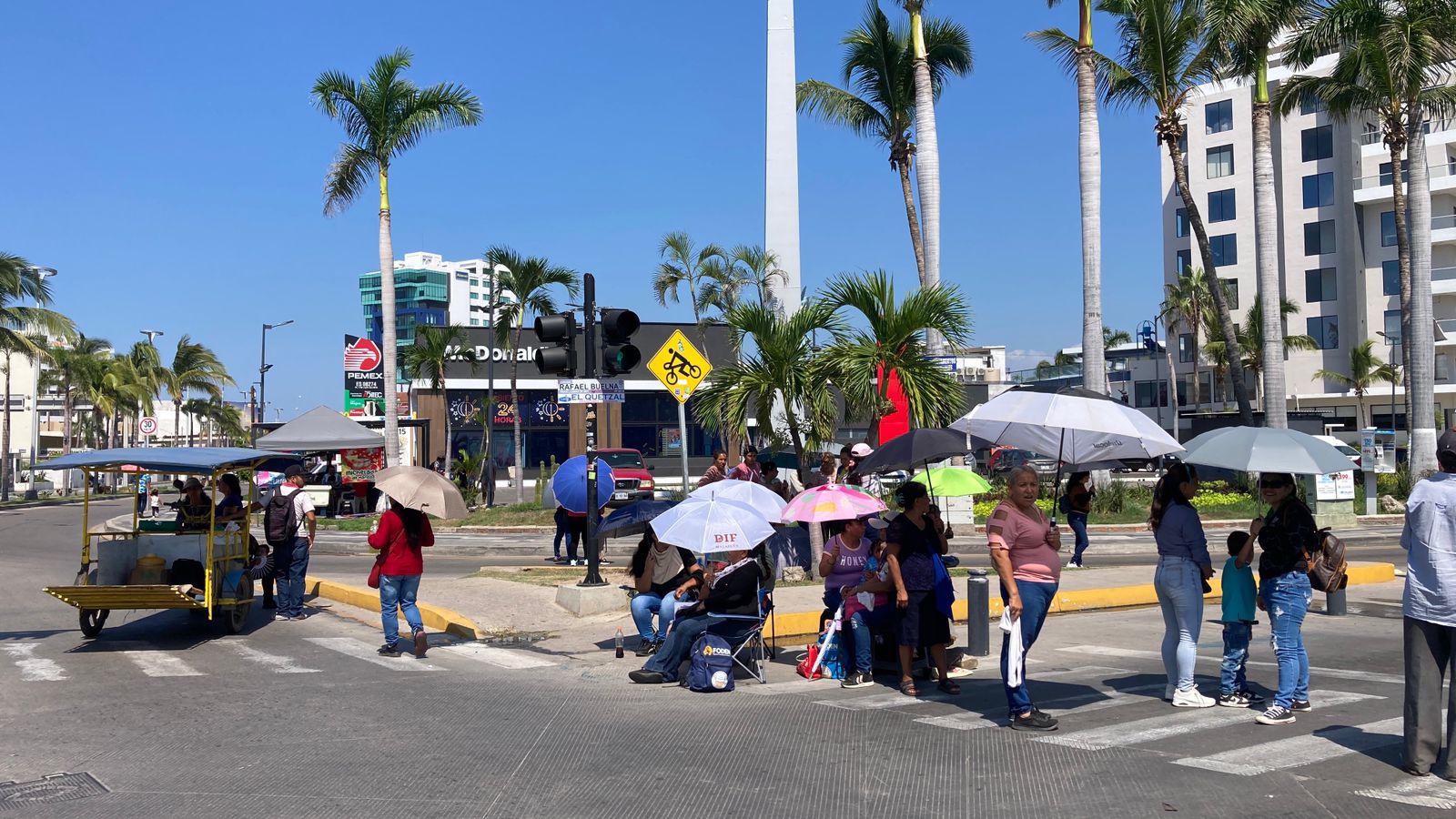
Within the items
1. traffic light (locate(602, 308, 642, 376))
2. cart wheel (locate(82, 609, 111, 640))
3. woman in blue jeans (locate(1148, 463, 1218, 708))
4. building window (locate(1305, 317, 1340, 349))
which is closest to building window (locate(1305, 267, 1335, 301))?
building window (locate(1305, 317, 1340, 349))

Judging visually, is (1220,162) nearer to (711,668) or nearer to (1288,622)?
(1288,622)

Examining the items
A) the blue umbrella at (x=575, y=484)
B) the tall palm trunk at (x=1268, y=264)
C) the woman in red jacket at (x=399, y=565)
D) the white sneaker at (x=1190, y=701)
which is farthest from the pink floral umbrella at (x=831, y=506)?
the tall palm trunk at (x=1268, y=264)

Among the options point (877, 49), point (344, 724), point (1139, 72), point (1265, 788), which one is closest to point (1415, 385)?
point (1139, 72)

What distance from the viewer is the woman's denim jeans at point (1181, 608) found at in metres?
8.15

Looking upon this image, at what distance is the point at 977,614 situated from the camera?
1095cm

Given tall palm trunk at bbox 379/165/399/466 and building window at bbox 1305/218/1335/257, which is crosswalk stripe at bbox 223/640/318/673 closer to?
tall palm trunk at bbox 379/165/399/466

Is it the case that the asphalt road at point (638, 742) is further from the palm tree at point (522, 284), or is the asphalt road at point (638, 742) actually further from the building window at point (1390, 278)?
the building window at point (1390, 278)

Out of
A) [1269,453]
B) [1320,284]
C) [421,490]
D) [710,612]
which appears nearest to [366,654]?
[421,490]

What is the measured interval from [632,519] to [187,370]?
68972 millimetres

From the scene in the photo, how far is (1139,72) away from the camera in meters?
30.7

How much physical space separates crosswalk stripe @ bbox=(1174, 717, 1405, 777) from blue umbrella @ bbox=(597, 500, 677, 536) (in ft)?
19.4

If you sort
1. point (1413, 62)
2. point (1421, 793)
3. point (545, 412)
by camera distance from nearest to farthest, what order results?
point (1421, 793) < point (1413, 62) < point (545, 412)

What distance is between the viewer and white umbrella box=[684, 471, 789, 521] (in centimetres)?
1007

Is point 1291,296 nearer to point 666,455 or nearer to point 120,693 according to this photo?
point 666,455
